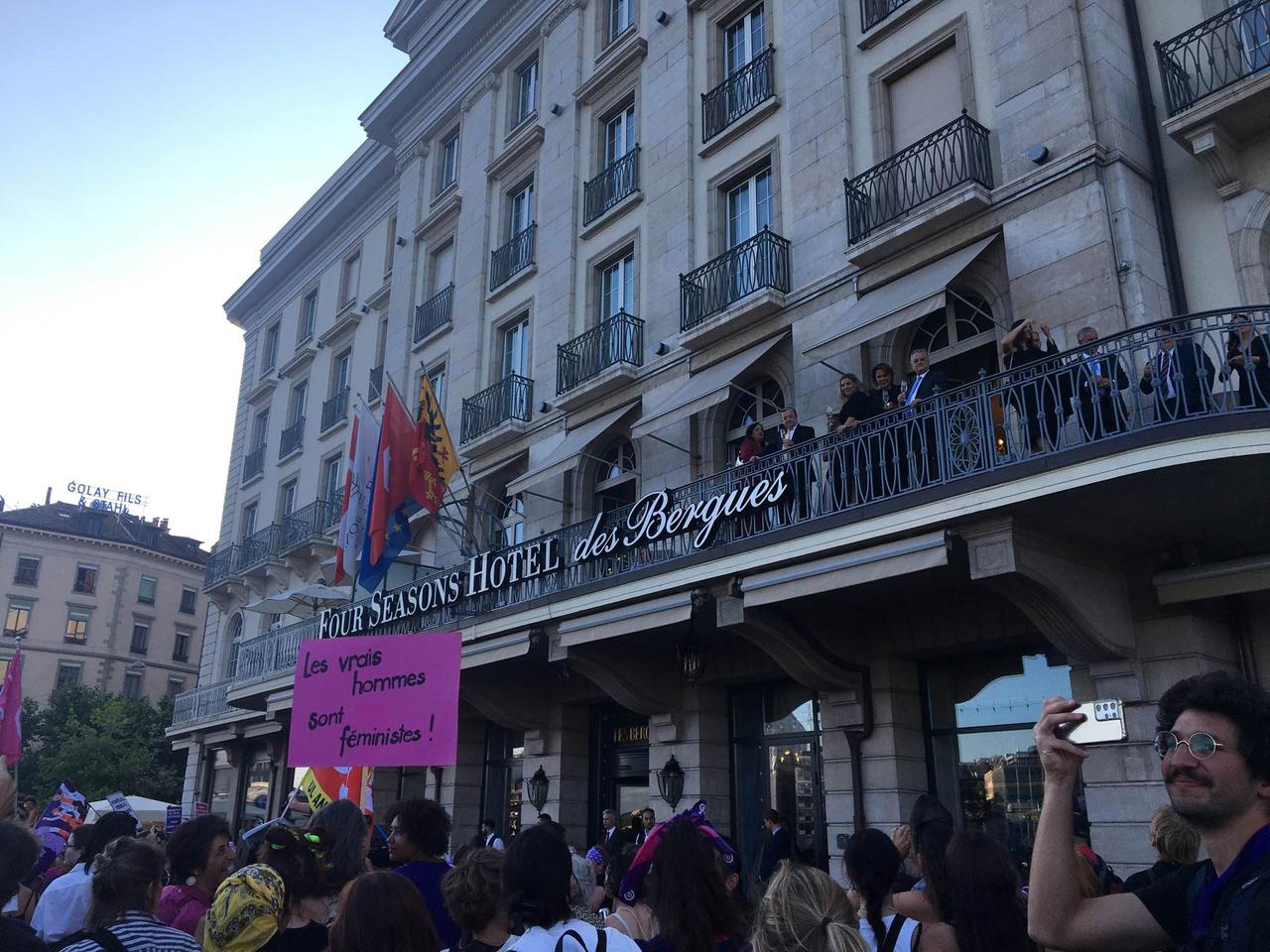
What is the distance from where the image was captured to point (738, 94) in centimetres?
1711

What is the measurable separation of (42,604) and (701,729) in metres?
52.2

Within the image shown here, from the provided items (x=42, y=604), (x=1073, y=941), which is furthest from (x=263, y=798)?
(x=42, y=604)

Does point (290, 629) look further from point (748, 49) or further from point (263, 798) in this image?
point (748, 49)

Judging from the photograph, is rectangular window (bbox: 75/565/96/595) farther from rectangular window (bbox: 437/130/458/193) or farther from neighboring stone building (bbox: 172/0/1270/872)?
rectangular window (bbox: 437/130/458/193)

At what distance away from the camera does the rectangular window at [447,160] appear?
25766mm

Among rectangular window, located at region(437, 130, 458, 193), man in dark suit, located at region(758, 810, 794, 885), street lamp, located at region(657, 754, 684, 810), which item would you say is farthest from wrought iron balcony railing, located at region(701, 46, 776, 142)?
man in dark suit, located at region(758, 810, 794, 885)

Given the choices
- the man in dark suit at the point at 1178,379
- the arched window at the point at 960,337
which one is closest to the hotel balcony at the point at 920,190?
the arched window at the point at 960,337

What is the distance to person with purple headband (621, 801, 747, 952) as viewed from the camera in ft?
13.3

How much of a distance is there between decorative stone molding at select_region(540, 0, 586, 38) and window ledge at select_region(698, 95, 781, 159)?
21.7ft

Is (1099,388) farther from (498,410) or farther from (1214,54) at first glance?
(498,410)

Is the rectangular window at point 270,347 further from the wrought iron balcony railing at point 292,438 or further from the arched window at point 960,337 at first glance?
the arched window at point 960,337

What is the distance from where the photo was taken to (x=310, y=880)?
4.65 meters

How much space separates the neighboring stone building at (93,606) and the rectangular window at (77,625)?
5 centimetres

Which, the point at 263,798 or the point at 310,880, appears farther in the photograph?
the point at 263,798
